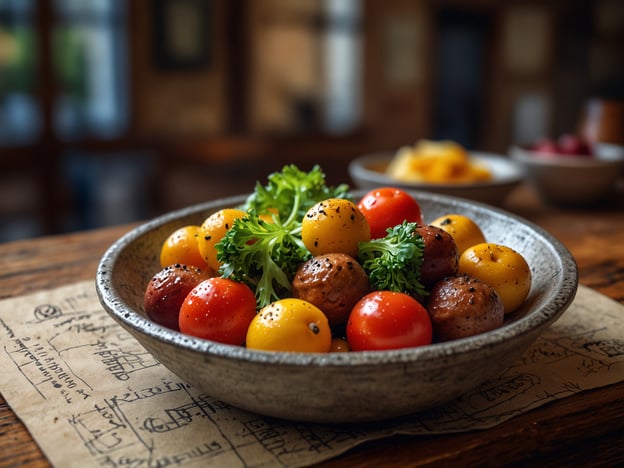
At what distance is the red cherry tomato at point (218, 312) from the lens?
27.6 inches

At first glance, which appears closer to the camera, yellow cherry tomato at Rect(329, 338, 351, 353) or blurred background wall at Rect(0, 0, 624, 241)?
yellow cherry tomato at Rect(329, 338, 351, 353)

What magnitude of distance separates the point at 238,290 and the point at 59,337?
1.04 feet

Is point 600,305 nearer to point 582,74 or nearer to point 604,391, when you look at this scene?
point 604,391

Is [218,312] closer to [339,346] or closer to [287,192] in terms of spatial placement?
[339,346]

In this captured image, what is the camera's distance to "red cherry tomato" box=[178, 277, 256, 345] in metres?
0.70

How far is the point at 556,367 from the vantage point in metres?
0.83

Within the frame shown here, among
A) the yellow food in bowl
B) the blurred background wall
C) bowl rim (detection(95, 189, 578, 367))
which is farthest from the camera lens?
the blurred background wall

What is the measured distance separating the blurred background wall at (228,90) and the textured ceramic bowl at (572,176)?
5.73ft

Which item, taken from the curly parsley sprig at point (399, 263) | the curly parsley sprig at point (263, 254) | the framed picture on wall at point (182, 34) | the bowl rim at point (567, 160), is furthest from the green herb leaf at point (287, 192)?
the framed picture on wall at point (182, 34)

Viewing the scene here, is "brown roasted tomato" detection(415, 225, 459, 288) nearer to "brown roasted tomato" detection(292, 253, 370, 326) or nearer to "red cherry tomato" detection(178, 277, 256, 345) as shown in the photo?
"brown roasted tomato" detection(292, 253, 370, 326)

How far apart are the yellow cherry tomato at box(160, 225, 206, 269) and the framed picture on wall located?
2.42 metres

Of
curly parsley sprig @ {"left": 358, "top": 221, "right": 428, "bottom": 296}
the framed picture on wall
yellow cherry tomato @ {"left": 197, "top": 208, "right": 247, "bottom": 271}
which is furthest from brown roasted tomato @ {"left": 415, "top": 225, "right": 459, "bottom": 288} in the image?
the framed picture on wall

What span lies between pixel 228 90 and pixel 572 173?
6.78 feet

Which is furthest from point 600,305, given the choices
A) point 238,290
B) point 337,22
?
point 337,22
